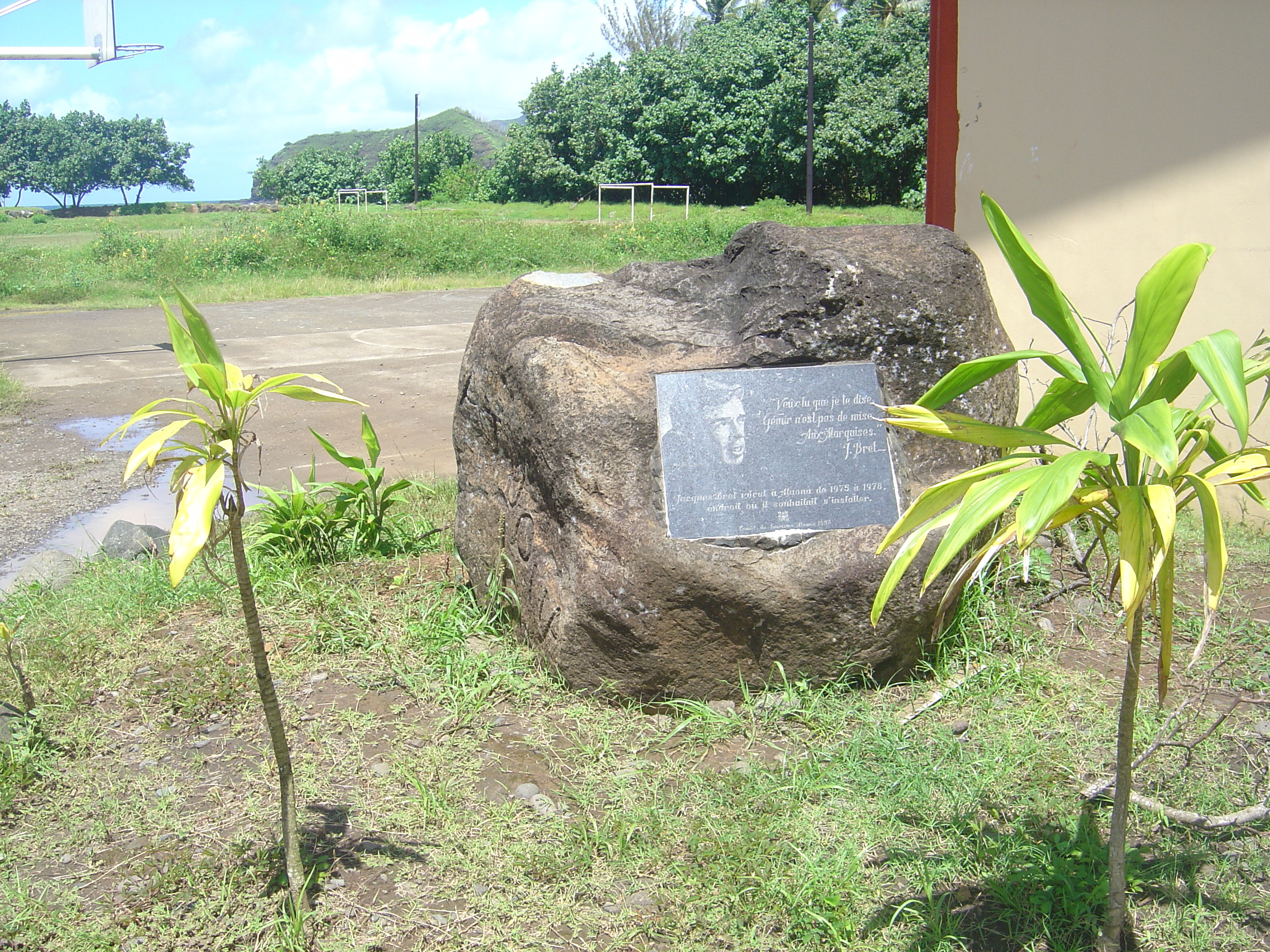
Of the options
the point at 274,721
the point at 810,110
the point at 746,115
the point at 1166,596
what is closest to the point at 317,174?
the point at 746,115

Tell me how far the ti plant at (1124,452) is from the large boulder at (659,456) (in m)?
1.17

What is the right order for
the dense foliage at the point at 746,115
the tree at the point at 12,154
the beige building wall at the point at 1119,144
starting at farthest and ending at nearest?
the tree at the point at 12,154, the dense foliage at the point at 746,115, the beige building wall at the point at 1119,144

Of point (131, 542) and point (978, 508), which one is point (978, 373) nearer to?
point (978, 508)

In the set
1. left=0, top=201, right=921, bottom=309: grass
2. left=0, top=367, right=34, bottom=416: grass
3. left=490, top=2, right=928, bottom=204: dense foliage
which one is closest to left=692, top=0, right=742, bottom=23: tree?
left=490, top=2, right=928, bottom=204: dense foliage

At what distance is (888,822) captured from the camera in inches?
99.3

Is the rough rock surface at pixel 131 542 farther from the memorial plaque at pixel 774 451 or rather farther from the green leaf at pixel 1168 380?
the green leaf at pixel 1168 380

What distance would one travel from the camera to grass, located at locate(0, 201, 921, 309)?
1552 cm

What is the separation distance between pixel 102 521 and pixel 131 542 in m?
0.85

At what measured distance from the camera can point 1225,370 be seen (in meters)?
1.44

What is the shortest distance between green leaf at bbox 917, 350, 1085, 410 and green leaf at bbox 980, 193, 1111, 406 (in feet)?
0.10

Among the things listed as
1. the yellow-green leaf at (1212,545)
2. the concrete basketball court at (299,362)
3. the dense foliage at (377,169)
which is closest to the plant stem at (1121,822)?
the yellow-green leaf at (1212,545)

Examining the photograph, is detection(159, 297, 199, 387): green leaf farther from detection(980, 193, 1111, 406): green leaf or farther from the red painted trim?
the red painted trim

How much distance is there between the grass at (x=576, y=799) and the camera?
7.23ft

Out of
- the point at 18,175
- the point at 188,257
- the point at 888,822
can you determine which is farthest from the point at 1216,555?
the point at 18,175
